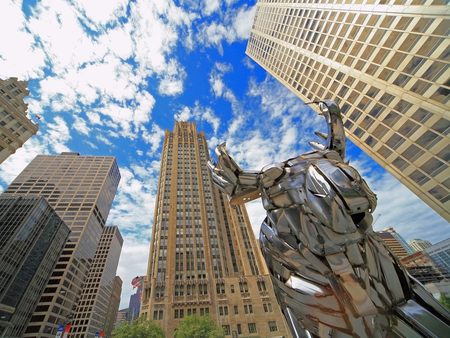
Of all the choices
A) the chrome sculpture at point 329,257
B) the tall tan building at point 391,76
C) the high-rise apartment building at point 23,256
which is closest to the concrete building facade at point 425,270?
the tall tan building at point 391,76

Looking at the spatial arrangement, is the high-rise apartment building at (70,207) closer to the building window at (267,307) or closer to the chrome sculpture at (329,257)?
the building window at (267,307)

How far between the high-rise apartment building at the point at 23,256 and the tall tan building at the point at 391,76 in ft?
239

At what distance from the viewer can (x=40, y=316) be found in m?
59.9

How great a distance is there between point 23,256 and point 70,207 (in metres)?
34.9

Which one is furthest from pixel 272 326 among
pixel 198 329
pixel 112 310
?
pixel 112 310

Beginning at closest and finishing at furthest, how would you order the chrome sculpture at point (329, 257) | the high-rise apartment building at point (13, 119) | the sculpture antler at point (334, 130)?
the chrome sculpture at point (329, 257), the sculpture antler at point (334, 130), the high-rise apartment building at point (13, 119)

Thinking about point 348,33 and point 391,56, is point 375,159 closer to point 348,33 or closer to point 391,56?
point 391,56

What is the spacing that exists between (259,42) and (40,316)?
92.1 meters

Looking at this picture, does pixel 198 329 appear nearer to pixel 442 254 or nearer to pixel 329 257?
pixel 329 257

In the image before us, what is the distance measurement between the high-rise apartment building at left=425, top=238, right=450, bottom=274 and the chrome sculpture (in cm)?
8917

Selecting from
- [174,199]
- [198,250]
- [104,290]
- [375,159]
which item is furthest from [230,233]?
[104,290]

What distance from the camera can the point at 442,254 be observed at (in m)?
66.4

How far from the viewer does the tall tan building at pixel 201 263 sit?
1577 inches

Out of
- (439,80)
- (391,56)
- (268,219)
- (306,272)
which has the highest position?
(391,56)
